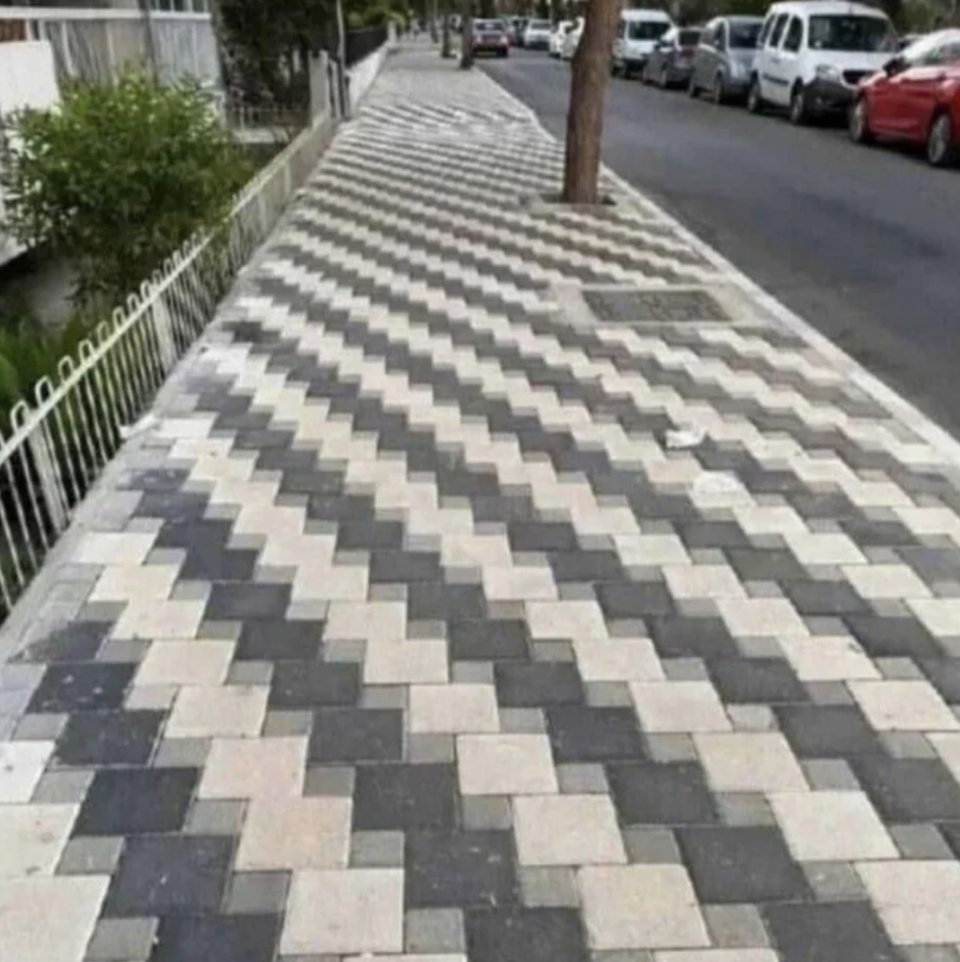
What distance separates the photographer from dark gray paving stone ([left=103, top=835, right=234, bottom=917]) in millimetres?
2248

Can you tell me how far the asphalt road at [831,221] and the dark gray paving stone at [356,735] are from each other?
343 centimetres

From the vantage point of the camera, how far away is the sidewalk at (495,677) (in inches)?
89.3

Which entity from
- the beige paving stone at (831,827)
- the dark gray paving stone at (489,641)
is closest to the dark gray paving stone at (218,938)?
the dark gray paving stone at (489,641)

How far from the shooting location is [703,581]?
11.7ft

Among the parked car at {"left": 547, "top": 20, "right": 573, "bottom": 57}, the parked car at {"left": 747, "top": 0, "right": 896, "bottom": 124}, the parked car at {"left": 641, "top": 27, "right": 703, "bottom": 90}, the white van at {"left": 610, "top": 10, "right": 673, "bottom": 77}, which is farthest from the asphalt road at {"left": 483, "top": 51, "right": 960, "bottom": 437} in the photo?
the parked car at {"left": 547, "top": 20, "right": 573, "bottom": 57}

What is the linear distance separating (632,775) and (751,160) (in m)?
12.9

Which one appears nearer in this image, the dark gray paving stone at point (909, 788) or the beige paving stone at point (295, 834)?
the beige paving stone at point (295, 834)

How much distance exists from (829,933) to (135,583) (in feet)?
7.61

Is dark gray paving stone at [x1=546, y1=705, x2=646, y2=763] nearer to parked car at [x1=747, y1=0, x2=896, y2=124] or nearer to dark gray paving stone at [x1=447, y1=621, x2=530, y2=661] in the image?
dark gray paving stone at [x1=447, y1=621, x2=530, y2=661]

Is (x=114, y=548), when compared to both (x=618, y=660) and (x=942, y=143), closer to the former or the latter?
(x=618, y=660)

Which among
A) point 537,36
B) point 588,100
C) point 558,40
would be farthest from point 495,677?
point 537,36

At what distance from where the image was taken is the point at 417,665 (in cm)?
308

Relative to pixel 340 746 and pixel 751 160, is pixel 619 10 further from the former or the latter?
pixel 340 746

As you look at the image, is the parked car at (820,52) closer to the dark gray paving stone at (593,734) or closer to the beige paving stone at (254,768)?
the dark gray paving stone at (593,734)
